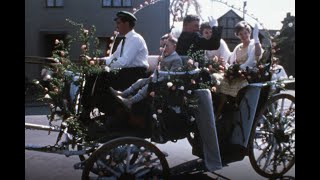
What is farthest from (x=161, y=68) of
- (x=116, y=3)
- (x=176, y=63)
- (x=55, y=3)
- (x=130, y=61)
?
(x=55, y=3)

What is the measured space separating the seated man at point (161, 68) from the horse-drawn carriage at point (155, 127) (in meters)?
0.08

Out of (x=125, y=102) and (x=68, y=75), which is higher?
(x=68, y=75)

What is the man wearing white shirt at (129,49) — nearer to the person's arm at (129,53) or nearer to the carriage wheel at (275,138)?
the person's arm at (129,53)

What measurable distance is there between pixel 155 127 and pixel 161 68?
0.63 m

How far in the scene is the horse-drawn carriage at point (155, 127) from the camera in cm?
391

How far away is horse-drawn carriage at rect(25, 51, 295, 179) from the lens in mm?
3906

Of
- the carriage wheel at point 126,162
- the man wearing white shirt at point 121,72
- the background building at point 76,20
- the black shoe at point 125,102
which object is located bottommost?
the carriage wheel at point 126,162

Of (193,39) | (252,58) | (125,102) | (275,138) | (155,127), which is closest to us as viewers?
(125,102)

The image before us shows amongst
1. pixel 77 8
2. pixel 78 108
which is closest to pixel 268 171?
pixel 78 108

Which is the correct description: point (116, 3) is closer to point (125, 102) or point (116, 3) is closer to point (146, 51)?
point (146, 51)

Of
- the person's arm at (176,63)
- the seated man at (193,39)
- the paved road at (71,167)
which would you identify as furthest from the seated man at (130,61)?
the paved road at (71,167)

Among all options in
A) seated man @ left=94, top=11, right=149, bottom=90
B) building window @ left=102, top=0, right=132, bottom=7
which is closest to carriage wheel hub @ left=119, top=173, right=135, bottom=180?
seated man @ left=94, top=11, right=149, bottom=90

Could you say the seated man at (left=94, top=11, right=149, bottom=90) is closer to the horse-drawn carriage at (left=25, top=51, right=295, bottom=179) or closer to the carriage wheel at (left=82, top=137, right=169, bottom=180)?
the horse-drawn carriage at (left=25, top=51, right=295, bottom=179)

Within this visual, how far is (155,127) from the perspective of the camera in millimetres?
4180
